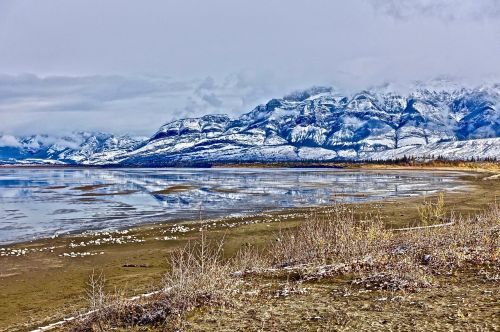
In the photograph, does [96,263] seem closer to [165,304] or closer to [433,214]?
[165,304]

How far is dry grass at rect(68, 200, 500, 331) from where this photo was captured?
1353 centimetres

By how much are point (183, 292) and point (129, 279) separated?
29.0 ft

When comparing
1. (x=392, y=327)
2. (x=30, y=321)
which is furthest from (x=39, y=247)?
(x=392, y=327)

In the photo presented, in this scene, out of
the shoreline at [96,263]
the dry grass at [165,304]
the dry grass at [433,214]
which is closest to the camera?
the dry grass at [165,304]

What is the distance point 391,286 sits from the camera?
14.9 meters

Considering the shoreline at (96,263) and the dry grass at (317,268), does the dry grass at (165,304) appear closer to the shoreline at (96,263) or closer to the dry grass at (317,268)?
the dry grass at (317,268)

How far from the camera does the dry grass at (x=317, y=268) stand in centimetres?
1353

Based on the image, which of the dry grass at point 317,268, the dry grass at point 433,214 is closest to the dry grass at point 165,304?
the dry grass at point 317,268

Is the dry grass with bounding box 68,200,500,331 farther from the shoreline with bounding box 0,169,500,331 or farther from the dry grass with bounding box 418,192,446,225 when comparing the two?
the dry grass with bounding box 418,192,446,225

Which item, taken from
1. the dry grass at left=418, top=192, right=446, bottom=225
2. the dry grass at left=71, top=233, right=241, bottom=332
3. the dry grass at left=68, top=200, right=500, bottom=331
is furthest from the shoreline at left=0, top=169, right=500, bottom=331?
the dry grass at left=71, top=233, right=241, bottom=332

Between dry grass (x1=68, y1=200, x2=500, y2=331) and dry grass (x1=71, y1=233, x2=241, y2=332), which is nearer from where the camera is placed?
dry grass (x1=71, y1=233, x2=241, y2=332)

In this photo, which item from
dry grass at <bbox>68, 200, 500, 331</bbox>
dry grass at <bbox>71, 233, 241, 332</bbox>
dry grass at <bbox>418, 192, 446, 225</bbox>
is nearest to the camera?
dry grass at <bbox>71, 233, 241, 332</bbox>

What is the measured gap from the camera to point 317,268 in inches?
699

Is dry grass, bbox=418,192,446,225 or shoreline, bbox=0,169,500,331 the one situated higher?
dry grass, bbox=418,192,446,225
